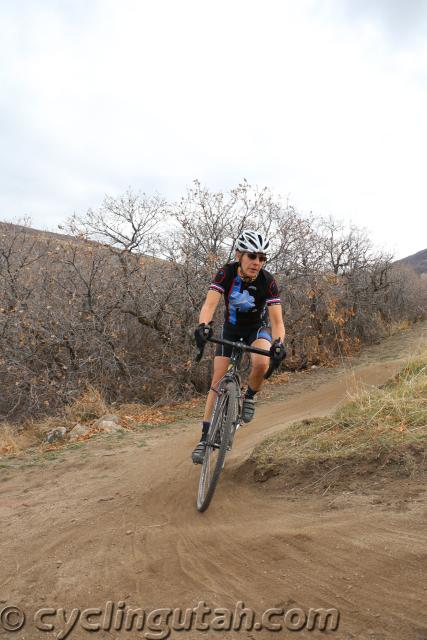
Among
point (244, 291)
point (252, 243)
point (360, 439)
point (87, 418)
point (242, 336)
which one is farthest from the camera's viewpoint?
point (87, 418)

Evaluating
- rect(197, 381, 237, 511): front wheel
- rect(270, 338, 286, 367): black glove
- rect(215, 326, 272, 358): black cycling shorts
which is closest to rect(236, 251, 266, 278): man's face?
rect(215, 326, 272, 358): black cycling shorts

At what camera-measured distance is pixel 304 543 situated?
280cm

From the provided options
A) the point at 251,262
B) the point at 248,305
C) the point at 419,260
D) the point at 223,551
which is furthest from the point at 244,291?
the point at 419,260

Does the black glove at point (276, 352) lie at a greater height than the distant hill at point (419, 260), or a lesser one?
lesser

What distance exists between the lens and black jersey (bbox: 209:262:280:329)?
4.57 meters

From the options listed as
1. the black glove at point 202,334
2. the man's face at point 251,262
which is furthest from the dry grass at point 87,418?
the man's face at point 251,262

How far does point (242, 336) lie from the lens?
15.8ft

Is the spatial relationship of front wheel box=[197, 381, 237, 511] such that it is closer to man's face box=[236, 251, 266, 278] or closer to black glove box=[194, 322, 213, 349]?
black glove box=[194, 322, 213, 349]

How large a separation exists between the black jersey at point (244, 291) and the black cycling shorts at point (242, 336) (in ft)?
0.60

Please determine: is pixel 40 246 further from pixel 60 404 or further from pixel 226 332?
pixel 226 332

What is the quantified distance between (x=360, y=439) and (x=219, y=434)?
127 cm

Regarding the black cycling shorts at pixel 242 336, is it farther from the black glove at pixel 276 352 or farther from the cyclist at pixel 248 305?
the black glove at pixel 276 352

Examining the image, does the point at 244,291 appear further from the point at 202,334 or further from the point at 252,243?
the point at 202,334

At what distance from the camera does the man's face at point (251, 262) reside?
441cm
